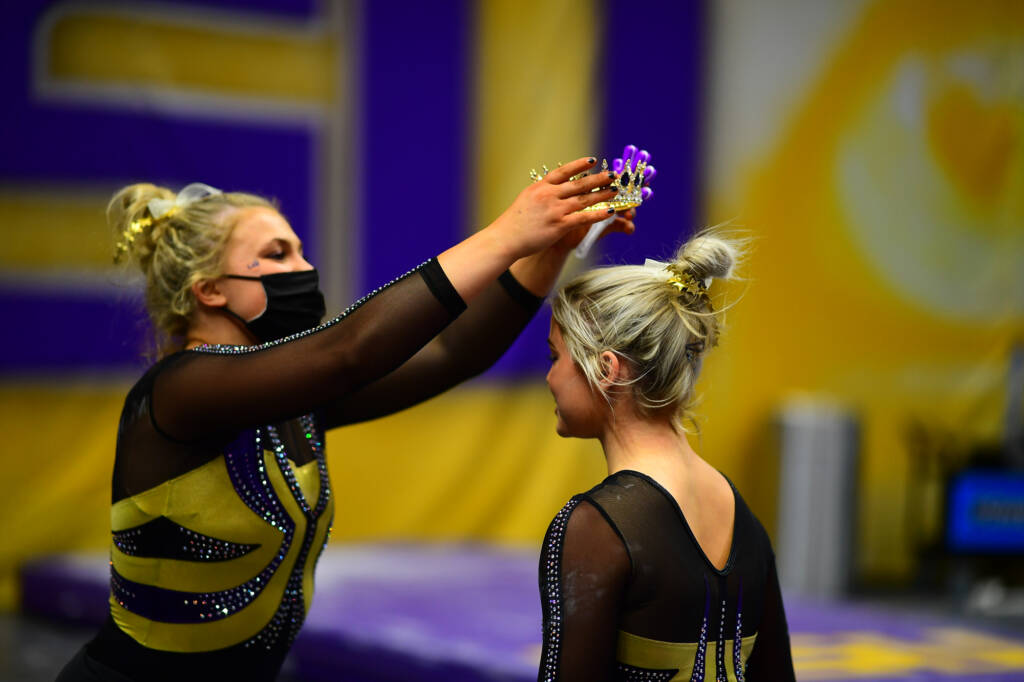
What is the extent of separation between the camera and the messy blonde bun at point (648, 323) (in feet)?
5.18

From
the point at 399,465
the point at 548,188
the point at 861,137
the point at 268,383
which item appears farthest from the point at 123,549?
the point at 861,137

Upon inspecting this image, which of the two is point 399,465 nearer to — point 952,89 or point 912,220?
point 912,220

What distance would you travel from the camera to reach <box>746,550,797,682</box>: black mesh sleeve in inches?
65.4

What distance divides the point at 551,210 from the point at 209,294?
2.19 ft

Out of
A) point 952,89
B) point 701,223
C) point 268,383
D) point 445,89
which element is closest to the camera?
point 268,383

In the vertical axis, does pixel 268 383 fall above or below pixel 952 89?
below

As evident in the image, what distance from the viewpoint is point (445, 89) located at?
5383mm

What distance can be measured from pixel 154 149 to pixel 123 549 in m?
3.24

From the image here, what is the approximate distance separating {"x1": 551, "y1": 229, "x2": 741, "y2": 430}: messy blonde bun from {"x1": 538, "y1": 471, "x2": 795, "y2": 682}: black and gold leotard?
0.43ft

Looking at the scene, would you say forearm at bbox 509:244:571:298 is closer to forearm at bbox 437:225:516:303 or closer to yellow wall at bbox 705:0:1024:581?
forearm at bbox 437:225:516:303

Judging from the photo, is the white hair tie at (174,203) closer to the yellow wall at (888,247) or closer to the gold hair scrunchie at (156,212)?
the gold hair scrunchie at (156,212)

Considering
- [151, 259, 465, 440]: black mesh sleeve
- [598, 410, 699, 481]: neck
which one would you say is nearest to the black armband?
[151, 259, 465, 440]: black mesh sleeve

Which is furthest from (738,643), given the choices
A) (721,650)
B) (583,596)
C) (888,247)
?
(888,247)

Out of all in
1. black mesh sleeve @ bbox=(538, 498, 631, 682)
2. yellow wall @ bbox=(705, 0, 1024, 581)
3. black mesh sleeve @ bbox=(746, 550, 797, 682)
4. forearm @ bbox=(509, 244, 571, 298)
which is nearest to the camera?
black mesh sleeve @ bbox=(538, 498, 631, 682)
